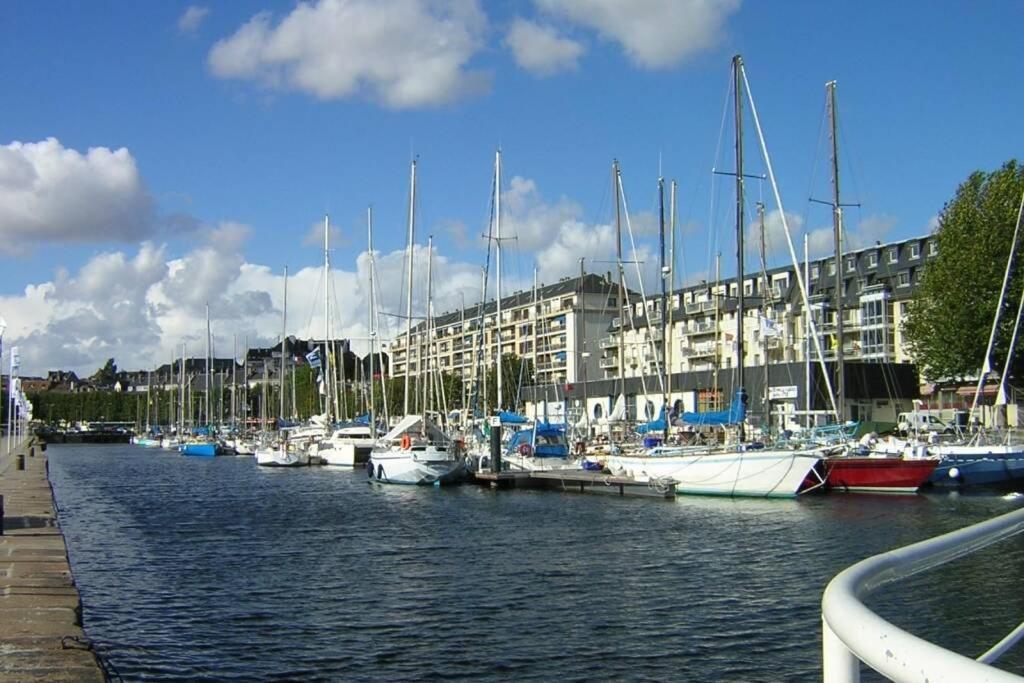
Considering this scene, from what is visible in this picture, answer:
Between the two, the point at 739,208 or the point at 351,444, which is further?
the point at 351,444

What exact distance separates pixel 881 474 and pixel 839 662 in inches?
2186

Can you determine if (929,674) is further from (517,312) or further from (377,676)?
(517,312)

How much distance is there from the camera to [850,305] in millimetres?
116312

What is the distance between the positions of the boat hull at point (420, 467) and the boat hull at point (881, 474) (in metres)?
22.6

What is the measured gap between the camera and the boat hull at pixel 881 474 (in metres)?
55.0

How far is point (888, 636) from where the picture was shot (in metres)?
2.73

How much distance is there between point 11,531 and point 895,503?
128 ft

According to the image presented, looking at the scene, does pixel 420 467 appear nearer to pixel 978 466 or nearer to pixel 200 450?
pixel 978 466

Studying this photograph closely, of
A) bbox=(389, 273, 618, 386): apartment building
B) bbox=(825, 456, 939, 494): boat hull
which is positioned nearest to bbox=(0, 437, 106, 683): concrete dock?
bbox=(825, 456, 939, 494): boat hull

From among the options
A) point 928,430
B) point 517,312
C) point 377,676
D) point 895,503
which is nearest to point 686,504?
point 895,503

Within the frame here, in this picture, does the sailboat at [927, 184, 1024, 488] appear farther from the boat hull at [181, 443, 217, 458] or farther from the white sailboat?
the boat hull at [181, 443, 217, 458]

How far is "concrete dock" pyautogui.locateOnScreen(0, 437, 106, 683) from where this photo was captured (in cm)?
1368

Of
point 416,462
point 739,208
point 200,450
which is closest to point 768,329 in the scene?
point 739,208

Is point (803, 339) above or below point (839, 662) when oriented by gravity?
above
